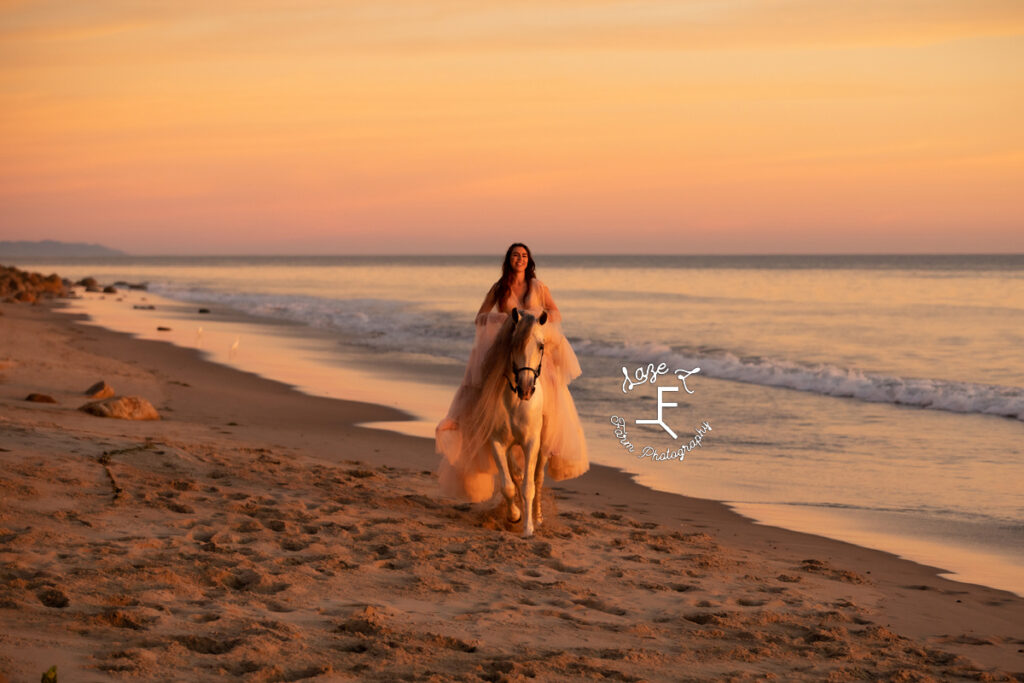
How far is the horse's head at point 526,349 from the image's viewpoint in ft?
25.4

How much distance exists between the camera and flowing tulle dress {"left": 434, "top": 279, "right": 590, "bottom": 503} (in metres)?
8.39

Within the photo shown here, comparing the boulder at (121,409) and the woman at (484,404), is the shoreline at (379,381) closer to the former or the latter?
the woman at (484,404)

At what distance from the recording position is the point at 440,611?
620 centimetres

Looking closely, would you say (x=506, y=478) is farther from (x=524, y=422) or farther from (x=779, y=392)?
(x=779, y=392)

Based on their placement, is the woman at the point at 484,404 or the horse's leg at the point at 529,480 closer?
the horse's leg at the point at 529,480

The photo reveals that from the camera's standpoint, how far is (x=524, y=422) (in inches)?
317

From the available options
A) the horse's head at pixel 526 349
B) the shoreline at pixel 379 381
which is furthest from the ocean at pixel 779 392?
the horse's head at pixel 526 349

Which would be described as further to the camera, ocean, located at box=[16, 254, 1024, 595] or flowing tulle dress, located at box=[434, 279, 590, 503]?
ocean, located at box=[16, 254, 1024, 595]

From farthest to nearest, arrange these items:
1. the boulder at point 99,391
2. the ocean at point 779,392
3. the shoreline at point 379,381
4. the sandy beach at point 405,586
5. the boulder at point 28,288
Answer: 1. the boulder at point 28,288
2. the boulder at point 99,391
3. the ocean at point 779,392
4. the shoreline at point 379,381
5. the sandy beach at point 405,586

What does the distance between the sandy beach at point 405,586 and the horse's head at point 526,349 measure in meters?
1.23

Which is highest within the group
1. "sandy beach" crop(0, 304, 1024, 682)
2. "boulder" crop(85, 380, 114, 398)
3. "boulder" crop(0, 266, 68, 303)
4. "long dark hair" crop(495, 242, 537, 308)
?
"long dark hair" crop(495, 242, 537, 308)

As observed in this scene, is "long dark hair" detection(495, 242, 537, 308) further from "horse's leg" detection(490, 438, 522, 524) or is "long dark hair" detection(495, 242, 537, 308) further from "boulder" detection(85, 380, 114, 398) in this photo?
"boulder" detection(85, 380, 114, 398)

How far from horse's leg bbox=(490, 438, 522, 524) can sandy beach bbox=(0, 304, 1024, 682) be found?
0.15m

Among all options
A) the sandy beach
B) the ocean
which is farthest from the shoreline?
the sandy beach
